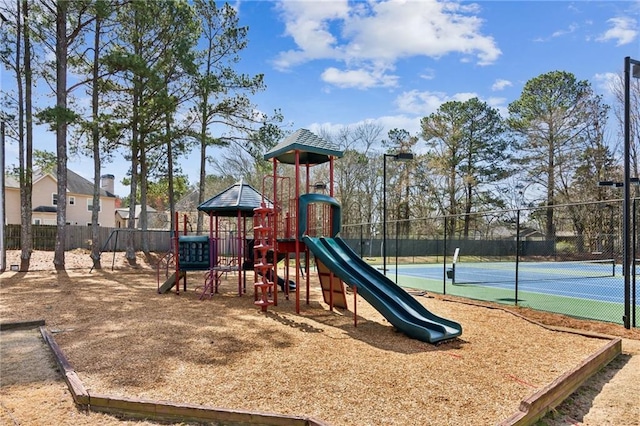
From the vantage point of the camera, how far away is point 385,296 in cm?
754

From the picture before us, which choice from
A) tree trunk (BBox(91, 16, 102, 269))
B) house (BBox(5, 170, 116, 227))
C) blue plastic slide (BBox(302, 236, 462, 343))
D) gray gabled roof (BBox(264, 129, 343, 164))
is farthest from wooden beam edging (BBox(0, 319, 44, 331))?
house (BBox(5, 170, 116, 227))

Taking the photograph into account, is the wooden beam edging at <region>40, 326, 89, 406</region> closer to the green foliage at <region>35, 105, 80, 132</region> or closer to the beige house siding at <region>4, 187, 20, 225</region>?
the green foliage at <region>35, 105, 80, 132</region>

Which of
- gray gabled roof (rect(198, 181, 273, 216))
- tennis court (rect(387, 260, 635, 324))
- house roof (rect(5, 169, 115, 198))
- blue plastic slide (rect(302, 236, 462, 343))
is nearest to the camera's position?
blue plastic slide (rect(302, 236, 462, 343))

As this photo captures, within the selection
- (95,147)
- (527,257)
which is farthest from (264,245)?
(527,257)

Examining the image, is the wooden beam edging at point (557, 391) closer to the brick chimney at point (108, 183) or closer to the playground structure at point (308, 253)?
the playground structure at point (308, 253)

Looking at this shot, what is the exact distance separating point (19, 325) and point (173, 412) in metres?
5.24

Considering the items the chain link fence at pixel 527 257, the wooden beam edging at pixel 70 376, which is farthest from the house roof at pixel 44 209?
the wooden beam edging at pixel 70 376

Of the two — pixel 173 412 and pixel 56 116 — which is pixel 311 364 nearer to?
pixel 173 412

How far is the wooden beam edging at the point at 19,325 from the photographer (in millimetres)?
7144

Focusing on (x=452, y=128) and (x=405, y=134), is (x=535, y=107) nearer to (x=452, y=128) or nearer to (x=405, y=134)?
(x=452, y=128)

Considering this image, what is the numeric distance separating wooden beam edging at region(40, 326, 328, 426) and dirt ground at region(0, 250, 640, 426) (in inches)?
5.0

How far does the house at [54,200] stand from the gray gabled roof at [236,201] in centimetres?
2300

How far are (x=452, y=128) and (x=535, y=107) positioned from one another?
6.02 metres

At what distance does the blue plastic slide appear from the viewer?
21.6 feet
